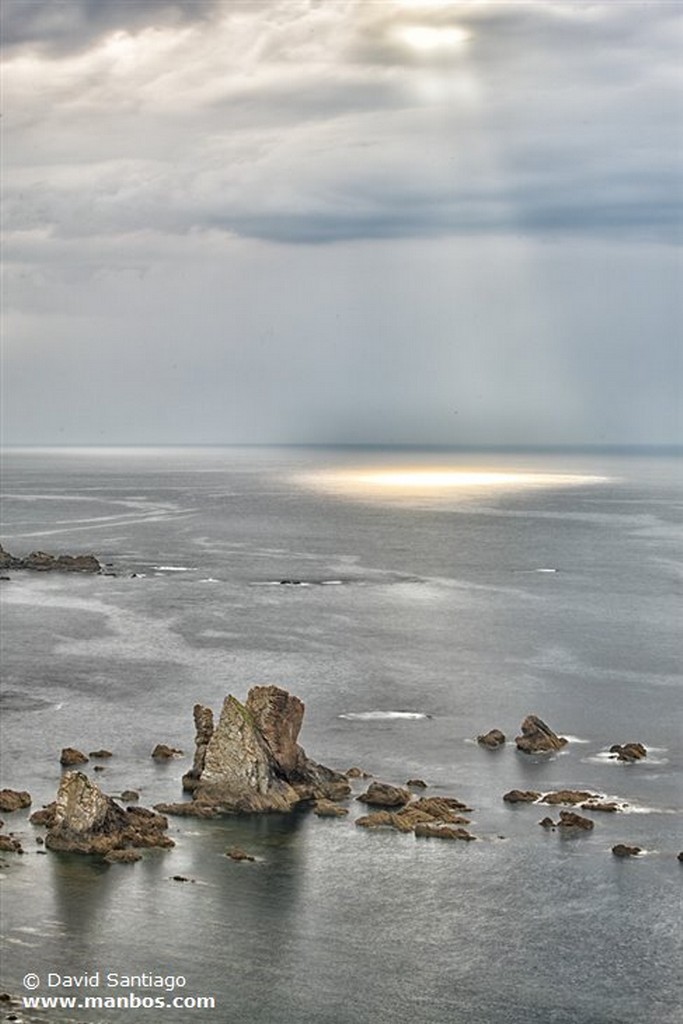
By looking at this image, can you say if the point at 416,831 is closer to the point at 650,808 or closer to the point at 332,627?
the point at 650,808

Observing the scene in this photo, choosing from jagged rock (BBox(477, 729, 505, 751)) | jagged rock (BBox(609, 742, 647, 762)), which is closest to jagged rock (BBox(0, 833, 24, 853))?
jagged rock (BBox(477, 729, 505, 751))

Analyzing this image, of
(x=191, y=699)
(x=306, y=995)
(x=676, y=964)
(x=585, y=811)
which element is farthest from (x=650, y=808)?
(x=191, y=699)

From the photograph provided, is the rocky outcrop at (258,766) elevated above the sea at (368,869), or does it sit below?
above

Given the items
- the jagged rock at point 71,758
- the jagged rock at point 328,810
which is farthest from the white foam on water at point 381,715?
the jagged rock at point 328,810

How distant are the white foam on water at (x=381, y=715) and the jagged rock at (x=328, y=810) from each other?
26.4m

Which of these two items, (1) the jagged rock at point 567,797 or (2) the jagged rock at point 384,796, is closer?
A: (2) the jagged rock at point 384,796

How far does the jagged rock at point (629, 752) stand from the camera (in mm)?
108750

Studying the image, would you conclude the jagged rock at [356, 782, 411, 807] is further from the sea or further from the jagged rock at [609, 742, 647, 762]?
the jagged rock at [609, 742, 647, 762]

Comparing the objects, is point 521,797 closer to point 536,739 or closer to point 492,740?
point 536,739

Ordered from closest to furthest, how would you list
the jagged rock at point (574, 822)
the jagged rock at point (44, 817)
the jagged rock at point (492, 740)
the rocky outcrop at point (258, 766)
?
1. the jagged rock at point (44, 817)
2. the jagged rock at point (574, 822)
3. the rocky outcrop at point (258, 766)
4. the jagged rock at point (492, 740)

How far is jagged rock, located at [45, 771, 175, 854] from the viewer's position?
8588 centimetres

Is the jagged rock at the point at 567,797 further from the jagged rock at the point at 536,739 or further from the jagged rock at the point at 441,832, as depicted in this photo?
the jagged rock at the point at 536,739

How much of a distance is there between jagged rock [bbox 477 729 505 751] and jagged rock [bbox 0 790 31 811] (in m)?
36.6

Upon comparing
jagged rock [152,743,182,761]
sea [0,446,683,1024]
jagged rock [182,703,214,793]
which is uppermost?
jagged rock [182,703,214,793]
